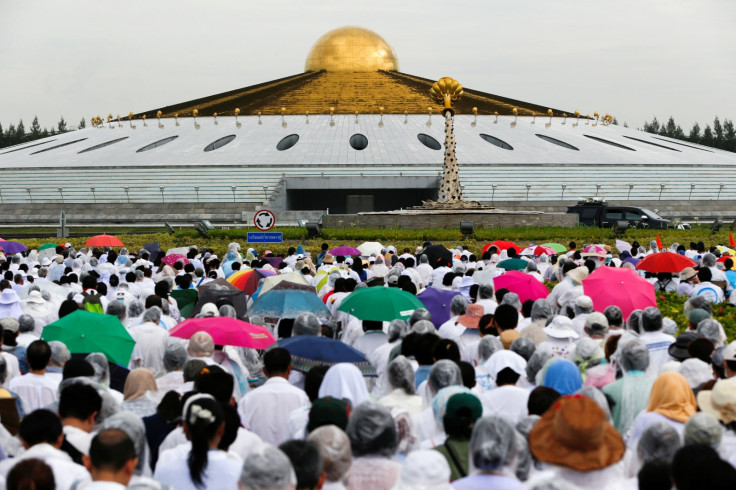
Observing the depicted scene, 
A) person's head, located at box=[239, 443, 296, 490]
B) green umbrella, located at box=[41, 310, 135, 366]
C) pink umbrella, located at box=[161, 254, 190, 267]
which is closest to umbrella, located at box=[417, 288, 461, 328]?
green umbrella, located at box=[41, 310, 135, 366]

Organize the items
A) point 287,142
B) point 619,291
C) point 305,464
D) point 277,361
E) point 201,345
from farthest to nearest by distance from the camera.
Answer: point 287,142 → point 619,291 → point 201,345 → point 277,361 → point 305,464

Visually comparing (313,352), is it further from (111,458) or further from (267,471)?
(267,471)

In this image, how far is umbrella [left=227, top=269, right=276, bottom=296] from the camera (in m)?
14.9

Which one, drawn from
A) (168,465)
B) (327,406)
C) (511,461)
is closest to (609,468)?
(511,461)

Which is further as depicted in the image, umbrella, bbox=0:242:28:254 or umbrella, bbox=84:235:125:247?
umbrella, bbox=84:235:125:247

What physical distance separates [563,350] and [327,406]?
379 centimetres

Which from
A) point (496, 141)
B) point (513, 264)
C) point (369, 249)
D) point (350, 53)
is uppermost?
point (350, 53)

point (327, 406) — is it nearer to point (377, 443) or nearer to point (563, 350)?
point (377, 443)

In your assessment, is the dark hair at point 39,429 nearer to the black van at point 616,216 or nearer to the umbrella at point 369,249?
the umbrella at point 369,249

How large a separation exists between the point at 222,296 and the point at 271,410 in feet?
17.4

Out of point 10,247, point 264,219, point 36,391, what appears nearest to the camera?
point 36,391

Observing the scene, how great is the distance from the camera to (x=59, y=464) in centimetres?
548

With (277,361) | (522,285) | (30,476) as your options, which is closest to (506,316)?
(277,361)

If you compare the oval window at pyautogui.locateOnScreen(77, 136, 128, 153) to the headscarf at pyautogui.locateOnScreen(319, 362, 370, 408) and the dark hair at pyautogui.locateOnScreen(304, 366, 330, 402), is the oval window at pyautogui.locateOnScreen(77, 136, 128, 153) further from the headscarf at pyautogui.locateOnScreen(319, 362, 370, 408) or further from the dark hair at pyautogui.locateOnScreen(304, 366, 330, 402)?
the headscarf at pyautogui.locateOnScreen(319, 362, 370, 408)
